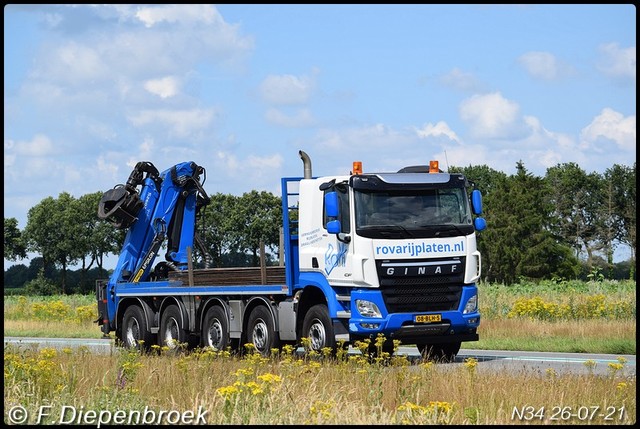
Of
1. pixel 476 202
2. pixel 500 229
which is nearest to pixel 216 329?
pixel 476 202

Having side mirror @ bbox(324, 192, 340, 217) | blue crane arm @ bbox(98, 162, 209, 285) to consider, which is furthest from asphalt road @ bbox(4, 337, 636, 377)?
blue crane arm @ bbox(98, 162, 209, 285)

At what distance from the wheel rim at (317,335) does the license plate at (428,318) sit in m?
1.58

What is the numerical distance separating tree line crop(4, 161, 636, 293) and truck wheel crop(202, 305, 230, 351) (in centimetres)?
5229

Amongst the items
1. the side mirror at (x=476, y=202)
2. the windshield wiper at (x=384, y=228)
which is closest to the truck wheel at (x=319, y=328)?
the windshield wiper at (x=384, y=228)

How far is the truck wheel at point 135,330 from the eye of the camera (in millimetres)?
23562

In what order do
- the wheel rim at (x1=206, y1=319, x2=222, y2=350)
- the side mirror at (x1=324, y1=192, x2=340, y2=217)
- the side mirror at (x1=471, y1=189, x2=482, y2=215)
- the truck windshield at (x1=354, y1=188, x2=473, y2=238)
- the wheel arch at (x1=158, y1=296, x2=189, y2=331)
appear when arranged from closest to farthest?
the side mirror at (x1=324, y1=192, x2=340, y2=217), the truck windshield at (x1=354, y1=188, x2=473, y2=238), the side mirror at (x1=471, y1=189, x2=482, y2=215), the wheel rim at (x1=206, y1=319, x2=222, y2=350), the wheel arch at (x1=158, y1=296, x2=189, y2=331)

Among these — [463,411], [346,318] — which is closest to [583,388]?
[463,411]

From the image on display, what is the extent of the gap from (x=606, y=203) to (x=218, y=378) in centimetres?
9391

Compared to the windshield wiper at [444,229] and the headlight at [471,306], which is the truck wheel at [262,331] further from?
the windshield wiper at [444,229]

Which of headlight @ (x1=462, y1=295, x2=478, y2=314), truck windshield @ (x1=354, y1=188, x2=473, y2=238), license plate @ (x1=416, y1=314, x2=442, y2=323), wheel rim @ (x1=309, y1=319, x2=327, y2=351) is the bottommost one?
wheel rim @ (x1=309, y1=319, x2=327, y2=351)

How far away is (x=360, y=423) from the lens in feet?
33.8

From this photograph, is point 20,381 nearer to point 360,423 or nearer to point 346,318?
point 360,423

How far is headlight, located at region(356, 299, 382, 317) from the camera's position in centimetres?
1812

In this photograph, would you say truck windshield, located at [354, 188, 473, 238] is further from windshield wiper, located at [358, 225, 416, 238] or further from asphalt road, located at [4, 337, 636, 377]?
asphalt road, located at [4, 337, 636, 377]
